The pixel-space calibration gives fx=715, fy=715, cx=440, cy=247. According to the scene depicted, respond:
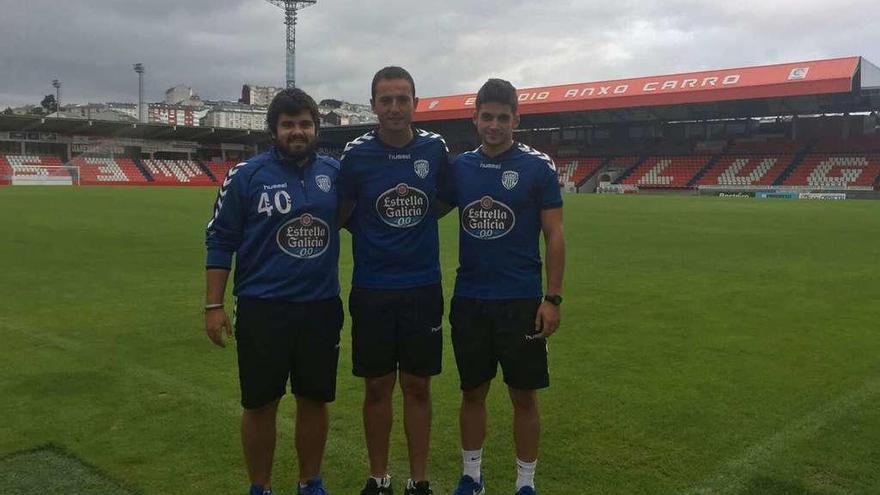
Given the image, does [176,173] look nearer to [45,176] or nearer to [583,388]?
[45,176]

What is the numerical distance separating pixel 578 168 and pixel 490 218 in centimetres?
5252

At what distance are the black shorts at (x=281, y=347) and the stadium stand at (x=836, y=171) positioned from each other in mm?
43127

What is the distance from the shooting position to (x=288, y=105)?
329 cm

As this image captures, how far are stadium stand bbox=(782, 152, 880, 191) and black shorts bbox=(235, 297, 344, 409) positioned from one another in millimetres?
43127

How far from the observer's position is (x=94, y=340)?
6.16m

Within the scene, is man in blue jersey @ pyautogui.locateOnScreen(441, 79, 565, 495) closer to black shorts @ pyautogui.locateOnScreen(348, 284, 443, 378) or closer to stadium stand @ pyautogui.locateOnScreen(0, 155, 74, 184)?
black shorts @ pyautogui.locateOnScreen(348, 284, 443, 378)

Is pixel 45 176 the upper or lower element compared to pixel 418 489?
upper

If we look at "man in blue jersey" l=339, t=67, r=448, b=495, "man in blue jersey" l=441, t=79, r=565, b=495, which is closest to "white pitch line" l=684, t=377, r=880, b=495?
"man in blue jersey" l=441, t=79, r=565, b=495

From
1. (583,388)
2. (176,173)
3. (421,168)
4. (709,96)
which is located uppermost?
(709,96)

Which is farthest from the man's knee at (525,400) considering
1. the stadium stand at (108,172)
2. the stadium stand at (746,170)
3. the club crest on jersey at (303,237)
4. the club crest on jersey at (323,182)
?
the stadium stand at (108,172)

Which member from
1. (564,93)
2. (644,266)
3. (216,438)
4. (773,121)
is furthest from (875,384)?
(773,121)

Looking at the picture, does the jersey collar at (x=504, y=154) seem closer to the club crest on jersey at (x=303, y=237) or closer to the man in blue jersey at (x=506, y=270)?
the man in blue jersey at (x=506, y=270)

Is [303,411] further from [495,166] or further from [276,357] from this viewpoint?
[495,166]

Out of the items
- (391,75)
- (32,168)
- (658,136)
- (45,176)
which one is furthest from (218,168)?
(391,75)
